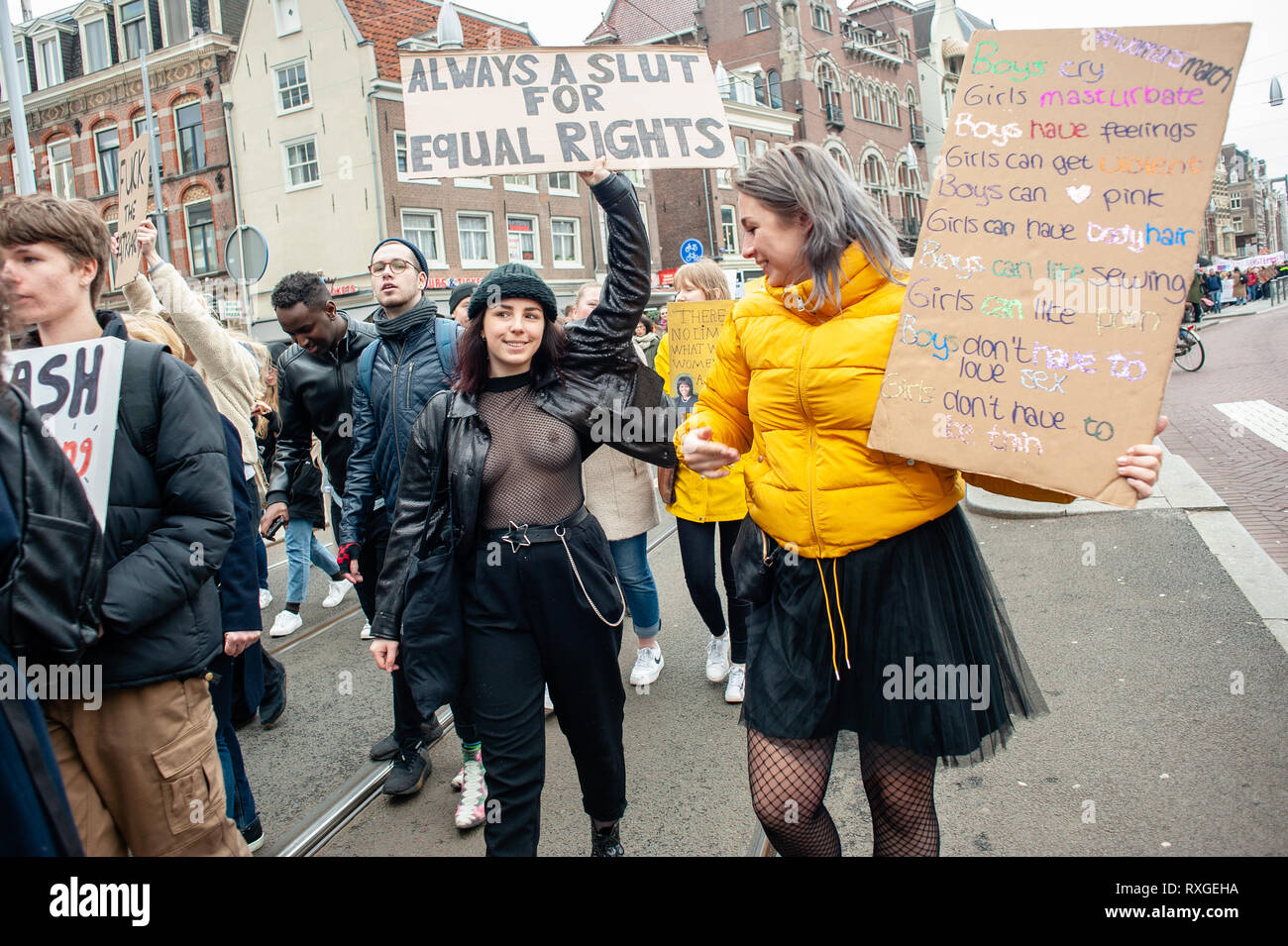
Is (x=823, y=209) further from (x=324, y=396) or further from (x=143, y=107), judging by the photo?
(x=143, y=107)

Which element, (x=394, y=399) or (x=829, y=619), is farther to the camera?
(x=394, y=399)

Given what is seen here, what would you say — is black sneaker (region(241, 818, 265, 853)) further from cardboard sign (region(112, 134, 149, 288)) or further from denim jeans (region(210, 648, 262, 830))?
cardboard sign (region(112, 134, 149, 288))

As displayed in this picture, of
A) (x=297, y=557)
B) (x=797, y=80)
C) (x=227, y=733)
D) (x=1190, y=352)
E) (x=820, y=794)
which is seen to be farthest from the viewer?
(x=797, y=80)

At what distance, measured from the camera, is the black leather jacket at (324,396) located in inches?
155

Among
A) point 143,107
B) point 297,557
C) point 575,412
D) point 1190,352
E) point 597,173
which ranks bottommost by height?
point 297,557

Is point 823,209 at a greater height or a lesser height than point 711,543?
greater

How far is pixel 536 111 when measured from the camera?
273 centimetres

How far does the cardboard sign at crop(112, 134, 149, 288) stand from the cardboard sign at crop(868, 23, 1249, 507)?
3.26 meters

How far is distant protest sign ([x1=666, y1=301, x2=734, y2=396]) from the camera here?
4699mm

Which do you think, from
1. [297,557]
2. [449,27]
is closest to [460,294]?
[297,557]

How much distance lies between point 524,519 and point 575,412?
1.20 ft

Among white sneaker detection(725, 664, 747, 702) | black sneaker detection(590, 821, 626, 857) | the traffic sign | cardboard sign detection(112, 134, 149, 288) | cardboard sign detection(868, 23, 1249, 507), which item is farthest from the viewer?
the traffic sign

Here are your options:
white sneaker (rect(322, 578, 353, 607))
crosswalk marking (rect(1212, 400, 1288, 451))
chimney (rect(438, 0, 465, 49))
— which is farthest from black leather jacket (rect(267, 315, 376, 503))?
chimney (rect(438, 0, 465, 49))

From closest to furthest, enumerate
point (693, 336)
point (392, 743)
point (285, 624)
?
point (392, 743)
point (693, 336)
point (285, 624)
